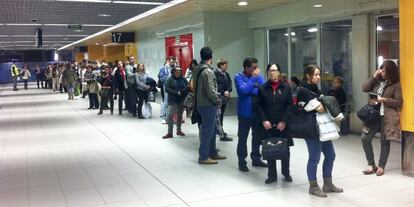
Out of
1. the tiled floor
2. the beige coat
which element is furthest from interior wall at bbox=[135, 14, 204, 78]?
the beige coat

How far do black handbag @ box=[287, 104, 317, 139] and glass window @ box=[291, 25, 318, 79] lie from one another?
568 cm

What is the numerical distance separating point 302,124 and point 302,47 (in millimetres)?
6345

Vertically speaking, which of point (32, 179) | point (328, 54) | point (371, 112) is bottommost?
point (32, 179)

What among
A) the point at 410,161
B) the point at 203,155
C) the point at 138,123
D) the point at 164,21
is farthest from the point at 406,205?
the point at 164,21

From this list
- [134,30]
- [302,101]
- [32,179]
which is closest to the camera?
[302,101]

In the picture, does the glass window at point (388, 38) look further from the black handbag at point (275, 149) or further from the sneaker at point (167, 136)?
the sneaker at point (167, 136)

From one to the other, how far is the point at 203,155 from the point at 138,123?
5053mm

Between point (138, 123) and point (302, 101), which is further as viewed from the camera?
point (138, 123)

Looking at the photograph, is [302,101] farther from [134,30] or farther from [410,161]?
[134,30]

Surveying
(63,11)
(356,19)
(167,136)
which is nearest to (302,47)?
(356,19)

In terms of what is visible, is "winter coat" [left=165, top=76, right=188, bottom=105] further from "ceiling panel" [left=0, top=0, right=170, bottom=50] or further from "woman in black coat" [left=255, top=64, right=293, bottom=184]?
"woman in black coat" [left=255, top=64, right=293, bottom=184]

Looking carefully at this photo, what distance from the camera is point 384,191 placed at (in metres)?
4.96

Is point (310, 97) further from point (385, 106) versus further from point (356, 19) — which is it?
point (356, 19)

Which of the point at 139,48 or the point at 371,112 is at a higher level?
the point at 139,48
